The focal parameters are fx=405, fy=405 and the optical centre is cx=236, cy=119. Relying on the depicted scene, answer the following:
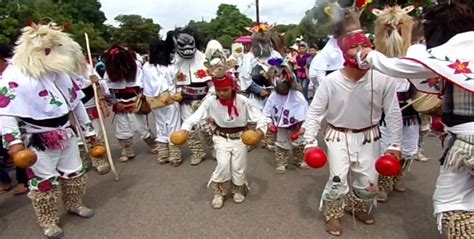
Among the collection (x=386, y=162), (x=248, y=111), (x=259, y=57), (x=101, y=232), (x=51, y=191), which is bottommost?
(x=101, y=232)

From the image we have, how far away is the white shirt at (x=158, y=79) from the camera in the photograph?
18.4ft

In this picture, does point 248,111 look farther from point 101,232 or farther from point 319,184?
point 101,232

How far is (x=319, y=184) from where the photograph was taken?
4.62 m

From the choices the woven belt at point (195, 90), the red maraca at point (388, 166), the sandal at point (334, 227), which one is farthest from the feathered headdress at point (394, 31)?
the woven belt at point (195, 90)

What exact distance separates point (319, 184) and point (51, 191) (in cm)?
278

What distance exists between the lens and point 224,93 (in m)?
3.98

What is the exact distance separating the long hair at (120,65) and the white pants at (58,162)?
2011mm

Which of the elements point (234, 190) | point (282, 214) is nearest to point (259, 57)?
point (234, 190)

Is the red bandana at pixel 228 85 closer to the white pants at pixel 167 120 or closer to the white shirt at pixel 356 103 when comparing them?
the white shirt at pixel 356 103

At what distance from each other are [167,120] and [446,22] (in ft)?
13.2

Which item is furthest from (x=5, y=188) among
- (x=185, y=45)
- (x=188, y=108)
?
(x=185, y=45)

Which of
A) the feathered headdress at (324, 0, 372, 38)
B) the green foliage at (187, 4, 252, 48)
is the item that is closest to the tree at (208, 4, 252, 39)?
the green foliage at (187, 4, 252, 48)

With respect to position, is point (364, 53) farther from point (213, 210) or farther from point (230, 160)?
point (213, 210)

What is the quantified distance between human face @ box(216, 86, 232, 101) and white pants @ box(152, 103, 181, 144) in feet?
6.03
